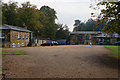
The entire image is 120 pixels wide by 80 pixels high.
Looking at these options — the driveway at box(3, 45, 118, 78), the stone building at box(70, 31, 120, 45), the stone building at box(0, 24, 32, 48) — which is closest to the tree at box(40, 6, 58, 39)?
the stone building at box(70, 31, 120, 45)

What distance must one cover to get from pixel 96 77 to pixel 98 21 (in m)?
4.88

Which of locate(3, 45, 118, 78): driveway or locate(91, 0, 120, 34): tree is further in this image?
locate(91, 0, 120, 34): tree

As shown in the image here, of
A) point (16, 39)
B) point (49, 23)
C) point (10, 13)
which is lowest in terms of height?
point (16, 39)

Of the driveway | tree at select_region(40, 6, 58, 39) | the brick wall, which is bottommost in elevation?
the driveway

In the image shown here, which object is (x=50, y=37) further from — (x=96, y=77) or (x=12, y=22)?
(x=96, y=77)

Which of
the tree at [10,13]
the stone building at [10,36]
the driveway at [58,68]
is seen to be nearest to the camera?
the driveway at [58,68]

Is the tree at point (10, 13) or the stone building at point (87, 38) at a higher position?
the tree at point (10, 13)

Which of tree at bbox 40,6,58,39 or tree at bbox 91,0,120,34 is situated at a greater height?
tree at bbox 40,6,58,39

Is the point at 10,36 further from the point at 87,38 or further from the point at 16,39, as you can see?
the point at 87,38

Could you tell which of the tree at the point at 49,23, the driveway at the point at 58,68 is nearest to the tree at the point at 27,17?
the tree at the point at 49,23

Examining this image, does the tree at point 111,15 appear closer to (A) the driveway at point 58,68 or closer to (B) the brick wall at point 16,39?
(A) the driveway at point 58,68

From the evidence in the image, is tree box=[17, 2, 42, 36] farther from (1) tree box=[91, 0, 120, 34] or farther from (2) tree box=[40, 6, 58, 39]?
(1) tree box=[91, 0, 120, 34]

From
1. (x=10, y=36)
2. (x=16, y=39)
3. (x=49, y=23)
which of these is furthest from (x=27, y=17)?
(x=10, y=36)

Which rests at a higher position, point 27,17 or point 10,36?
point 27,17
